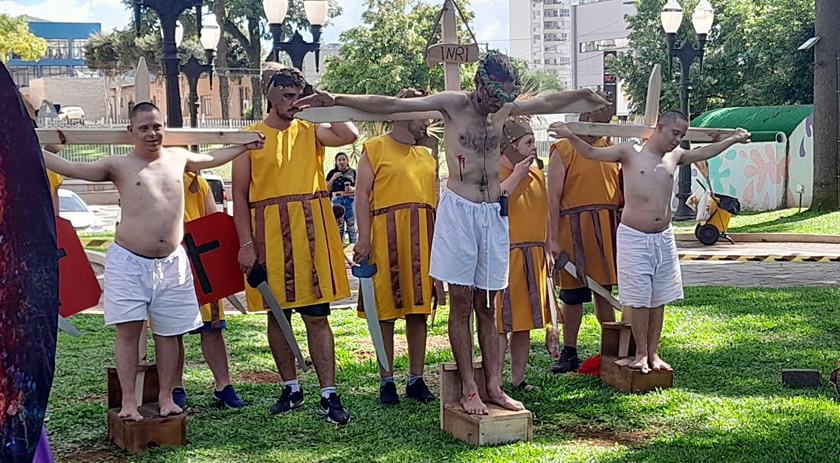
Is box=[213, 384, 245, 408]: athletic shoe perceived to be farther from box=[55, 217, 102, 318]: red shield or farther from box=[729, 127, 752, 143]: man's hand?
box=[729, 127, 752, 143]: man's hand

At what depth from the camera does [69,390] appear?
6371 mm

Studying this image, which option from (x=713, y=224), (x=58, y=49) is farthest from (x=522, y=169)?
(x=58, y=49)

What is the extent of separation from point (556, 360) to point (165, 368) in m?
2.81

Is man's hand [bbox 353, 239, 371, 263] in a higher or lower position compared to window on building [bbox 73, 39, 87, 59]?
lower

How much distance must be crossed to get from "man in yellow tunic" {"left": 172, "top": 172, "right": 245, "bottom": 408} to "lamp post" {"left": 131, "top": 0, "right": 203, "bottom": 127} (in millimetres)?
4899

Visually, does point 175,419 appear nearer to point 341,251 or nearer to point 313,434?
point 313,434

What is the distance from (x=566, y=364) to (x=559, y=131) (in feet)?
5.89

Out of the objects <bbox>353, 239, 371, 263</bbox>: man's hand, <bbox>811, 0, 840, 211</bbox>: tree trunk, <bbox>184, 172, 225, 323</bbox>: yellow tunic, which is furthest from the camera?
<bbox>811, 0, 840, 211</bbox>: tree trunk

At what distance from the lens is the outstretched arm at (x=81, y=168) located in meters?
4.77

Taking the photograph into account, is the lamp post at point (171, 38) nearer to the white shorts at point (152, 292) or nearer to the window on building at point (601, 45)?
the white shorts at point (152, 292)

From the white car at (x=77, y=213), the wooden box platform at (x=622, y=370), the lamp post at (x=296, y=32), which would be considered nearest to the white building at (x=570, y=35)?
the white car at (x=77, y=213)

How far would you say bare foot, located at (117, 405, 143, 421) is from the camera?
4.93 m

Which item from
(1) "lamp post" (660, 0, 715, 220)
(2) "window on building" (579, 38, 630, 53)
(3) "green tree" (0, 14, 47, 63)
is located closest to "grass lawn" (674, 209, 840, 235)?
(1) "lamp post" (660, 0, 715, 220)

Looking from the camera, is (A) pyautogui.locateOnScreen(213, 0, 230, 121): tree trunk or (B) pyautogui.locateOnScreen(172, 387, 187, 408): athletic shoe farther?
(A) pyautogui.locateOnScreen(213, 0, 230, 121): tree trunk
